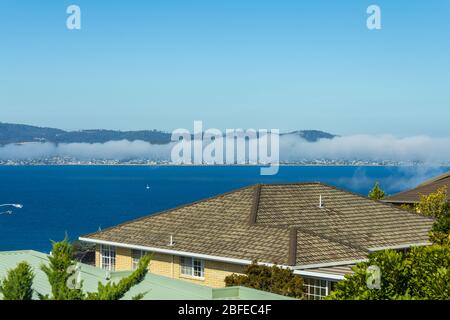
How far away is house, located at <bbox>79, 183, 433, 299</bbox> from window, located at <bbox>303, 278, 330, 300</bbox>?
0.13 ft

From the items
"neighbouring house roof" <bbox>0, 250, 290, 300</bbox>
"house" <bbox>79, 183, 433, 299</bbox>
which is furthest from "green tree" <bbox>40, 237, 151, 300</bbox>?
"house" <bbox>79, 183, 433, 299</bbox>

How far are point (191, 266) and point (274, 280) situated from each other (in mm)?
6887

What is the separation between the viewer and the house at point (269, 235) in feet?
108

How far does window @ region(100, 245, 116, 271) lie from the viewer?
4141 centimetres

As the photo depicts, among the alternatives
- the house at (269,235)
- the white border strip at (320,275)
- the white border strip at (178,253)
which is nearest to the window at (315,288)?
the house at (269,235)

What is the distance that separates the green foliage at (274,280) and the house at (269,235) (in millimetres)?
692

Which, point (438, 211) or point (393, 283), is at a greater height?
point (393, 283)

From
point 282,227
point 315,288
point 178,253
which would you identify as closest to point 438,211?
point 282,227

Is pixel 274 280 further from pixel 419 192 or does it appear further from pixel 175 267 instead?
pixel 419 192

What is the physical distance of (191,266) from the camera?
36.1 meters

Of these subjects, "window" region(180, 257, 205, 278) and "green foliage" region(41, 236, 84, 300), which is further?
"window" region(180, 257, 205, 278)

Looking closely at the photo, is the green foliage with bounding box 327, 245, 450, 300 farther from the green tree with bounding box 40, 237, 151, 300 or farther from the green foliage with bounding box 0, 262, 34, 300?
the green foliage with bounding box 0, 262, 34, 300

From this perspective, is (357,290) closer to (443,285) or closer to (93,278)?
(443,285)
